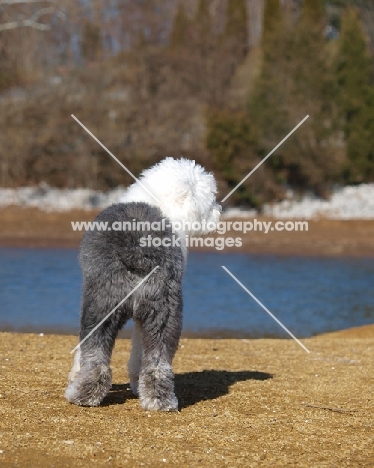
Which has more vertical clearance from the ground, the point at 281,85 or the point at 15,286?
the point at 281,85

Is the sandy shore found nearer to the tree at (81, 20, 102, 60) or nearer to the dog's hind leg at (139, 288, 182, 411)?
the tree at (81, 20, 102, 60)

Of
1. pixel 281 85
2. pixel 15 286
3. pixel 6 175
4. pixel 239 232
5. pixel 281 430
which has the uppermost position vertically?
pixel 281 85

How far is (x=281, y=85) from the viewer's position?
37.1 m

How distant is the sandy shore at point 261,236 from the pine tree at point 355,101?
19.6ft

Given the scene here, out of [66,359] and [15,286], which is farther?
[15,286]

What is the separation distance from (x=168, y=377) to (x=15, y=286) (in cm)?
1253

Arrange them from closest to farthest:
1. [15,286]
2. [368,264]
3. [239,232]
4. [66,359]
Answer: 1. [66,359]
2. [15,286]
3. [368,264]
4. [239,232]

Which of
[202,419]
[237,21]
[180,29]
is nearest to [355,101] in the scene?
[180,29]

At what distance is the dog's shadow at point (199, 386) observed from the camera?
7.09m

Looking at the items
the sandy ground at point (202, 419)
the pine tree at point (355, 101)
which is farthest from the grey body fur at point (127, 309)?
the pine tree at point (355, 101)

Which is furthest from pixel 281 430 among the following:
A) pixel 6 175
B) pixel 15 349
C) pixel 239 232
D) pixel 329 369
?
pixel 6 175

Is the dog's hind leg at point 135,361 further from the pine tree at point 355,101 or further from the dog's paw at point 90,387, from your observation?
the pine tree at point 355,101

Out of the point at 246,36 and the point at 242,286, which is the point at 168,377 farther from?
the point at 246,36

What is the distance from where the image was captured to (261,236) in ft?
92.3
